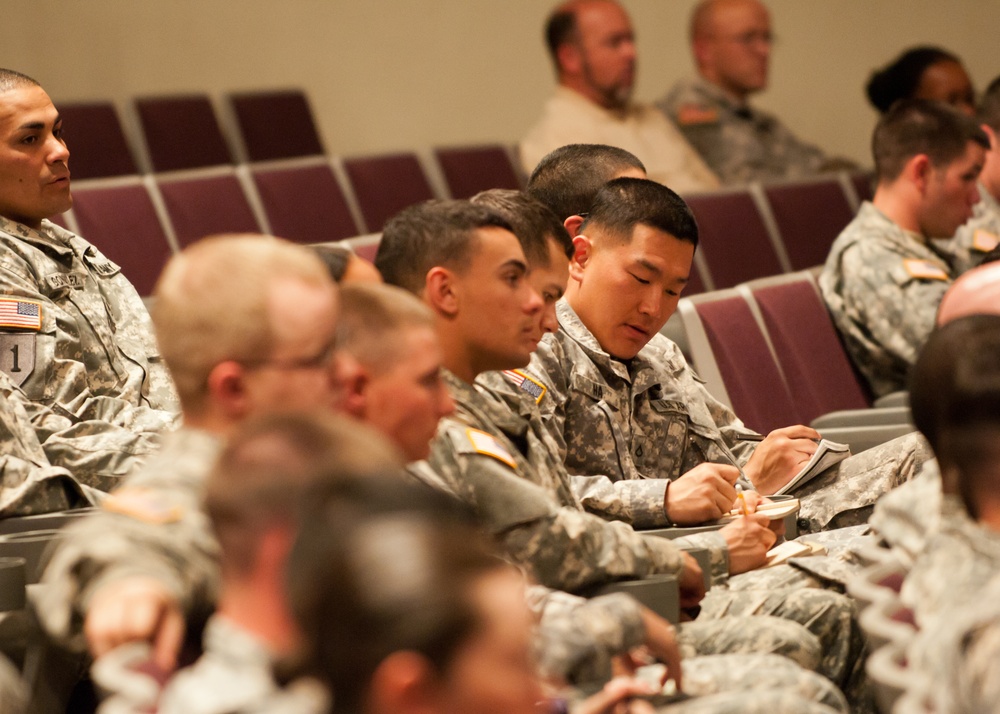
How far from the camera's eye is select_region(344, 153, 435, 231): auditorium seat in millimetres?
4594

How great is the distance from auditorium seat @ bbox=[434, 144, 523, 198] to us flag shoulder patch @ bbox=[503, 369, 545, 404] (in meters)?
2.70

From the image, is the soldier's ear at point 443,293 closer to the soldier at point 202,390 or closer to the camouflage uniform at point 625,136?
the soldier at point 202,390

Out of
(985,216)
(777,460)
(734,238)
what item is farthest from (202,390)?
(985,216)

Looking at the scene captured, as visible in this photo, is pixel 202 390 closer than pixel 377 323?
Yes

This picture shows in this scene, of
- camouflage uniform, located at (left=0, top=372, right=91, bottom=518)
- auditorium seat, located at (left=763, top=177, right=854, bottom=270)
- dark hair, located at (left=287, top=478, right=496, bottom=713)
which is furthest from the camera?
auditorium seat, located at (left=763, top=177, right=854, bottom=270)

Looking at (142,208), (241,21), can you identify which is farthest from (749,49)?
(142,208)

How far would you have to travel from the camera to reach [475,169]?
5.09 m

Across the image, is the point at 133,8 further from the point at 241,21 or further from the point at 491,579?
the point at 491,579

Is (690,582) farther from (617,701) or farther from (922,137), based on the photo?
(922,137)

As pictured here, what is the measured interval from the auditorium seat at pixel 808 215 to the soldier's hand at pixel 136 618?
3.67 m

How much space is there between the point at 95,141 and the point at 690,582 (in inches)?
127

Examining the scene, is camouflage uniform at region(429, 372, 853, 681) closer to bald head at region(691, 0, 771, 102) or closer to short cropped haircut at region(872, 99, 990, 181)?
short cropped haircut at region(872, 99, 990, 181)

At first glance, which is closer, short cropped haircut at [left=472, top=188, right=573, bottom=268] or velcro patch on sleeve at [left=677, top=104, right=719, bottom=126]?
short cropped haircut at [left=472, top=188, right=573, bottom=268]

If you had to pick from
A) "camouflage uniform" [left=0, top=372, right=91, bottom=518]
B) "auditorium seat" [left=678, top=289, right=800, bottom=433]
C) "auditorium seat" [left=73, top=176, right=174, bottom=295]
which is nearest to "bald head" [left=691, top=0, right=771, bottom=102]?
"auditorium seat" [left=678, top=289, right=800, bottom=433]
